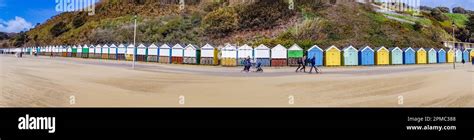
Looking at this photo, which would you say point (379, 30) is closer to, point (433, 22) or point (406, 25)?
point (406, 25)

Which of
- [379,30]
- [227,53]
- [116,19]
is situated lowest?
[227,53]

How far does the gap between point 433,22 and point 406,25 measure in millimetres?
5936

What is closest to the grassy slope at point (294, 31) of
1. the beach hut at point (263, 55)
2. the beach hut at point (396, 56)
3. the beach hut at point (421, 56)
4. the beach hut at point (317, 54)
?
the beach hut at point (421, 56)

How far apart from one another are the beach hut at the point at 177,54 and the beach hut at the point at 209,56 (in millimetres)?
2183

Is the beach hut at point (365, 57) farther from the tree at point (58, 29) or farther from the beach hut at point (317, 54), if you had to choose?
the tree at point (58, 29)

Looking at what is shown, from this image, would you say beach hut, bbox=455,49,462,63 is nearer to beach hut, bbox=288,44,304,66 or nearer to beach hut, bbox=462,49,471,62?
beach hut, bbox=462,49,471,62

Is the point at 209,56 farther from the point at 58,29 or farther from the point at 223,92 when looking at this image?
the point at 58,29

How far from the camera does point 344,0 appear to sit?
126 ft

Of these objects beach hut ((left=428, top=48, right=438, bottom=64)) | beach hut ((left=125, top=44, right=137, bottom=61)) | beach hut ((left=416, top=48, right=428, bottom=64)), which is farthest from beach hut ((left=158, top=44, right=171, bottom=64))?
beach hut ((left=428, top=48, right=438, bottom=64))

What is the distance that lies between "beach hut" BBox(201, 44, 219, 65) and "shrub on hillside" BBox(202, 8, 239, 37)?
1372 centimetres

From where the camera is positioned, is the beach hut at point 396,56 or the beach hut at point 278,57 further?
the beach hut at point 396,56

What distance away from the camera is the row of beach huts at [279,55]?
20344 mm

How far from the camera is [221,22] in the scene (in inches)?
1441
